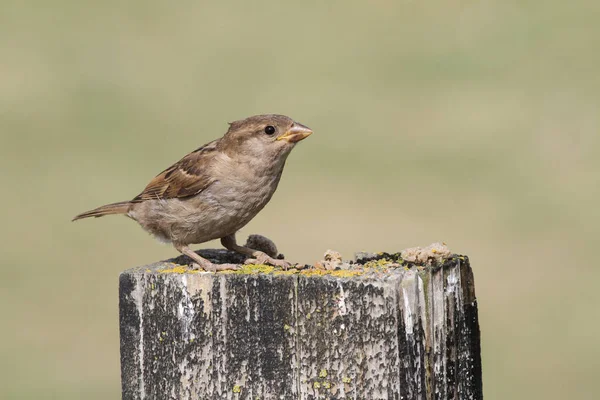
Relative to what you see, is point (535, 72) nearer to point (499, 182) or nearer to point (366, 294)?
point (499, 182)

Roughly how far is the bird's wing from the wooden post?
1.66 meters

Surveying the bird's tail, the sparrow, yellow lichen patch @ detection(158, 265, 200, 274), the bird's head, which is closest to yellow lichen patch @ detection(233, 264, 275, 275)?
yellow lichen patch @ detection(158, 265, 200, 274)

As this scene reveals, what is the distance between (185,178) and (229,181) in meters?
0.28

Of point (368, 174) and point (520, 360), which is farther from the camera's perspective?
point (368, 174)

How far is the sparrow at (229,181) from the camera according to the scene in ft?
18.1

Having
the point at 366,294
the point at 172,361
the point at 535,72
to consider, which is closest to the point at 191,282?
the point at 172,361

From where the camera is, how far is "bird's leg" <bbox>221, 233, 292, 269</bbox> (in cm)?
435

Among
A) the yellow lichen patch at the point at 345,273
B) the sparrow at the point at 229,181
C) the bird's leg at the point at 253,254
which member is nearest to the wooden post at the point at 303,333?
the yellow lichen patch at the point at 345,273

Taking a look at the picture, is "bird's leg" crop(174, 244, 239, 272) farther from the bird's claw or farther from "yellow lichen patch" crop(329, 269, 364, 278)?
"yellow lichen patch" crop(329, 269, 364, 278)

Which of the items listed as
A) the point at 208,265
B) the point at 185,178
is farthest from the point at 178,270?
the point at 185,178

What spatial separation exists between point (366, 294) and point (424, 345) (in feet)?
0.80

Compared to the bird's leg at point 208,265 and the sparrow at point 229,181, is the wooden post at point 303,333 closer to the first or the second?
the bird's leg at point 208,265

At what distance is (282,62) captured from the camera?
49.8 ft

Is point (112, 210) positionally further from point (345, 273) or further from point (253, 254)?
point (345, 273)
